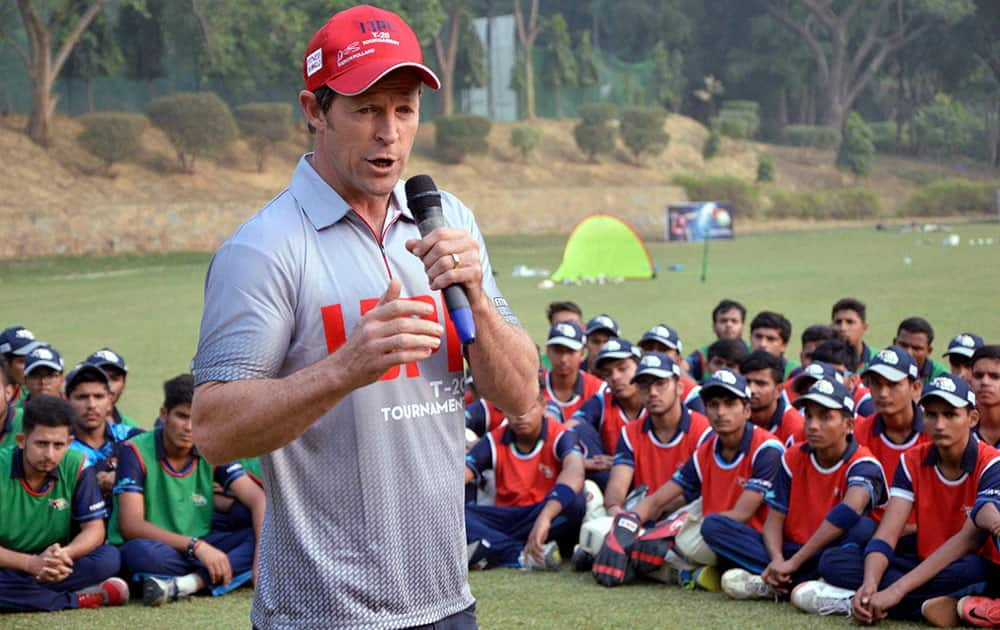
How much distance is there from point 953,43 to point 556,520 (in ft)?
167

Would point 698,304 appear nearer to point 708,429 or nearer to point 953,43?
point 708,429

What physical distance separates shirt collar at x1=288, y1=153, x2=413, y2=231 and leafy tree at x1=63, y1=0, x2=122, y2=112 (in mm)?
37249

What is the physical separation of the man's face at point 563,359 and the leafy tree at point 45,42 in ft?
95.5

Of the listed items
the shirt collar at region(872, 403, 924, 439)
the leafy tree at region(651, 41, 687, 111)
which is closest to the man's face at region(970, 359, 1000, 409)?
the shirt collar at region(872, 403, 924, 439)

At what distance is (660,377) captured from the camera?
22.4 feet

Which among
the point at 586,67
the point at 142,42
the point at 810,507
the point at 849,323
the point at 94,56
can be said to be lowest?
the point at 810,507

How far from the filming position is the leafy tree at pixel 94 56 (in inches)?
1470

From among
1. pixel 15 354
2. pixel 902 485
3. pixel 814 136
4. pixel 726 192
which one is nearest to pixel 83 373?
pixel 15 354

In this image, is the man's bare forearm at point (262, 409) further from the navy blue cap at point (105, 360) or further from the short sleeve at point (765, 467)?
the navy blue cap at point (105, 360)

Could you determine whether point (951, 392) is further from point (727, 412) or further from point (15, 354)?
point (15, 354)

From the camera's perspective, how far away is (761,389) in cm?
721

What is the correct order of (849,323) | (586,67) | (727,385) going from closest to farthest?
(727,385) < (849,323) < (586,67)

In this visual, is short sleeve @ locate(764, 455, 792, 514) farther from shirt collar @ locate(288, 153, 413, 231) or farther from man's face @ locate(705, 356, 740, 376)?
shirt collar @ locate(288, 153, 413, 231)

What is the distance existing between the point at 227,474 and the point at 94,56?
34.0 m
